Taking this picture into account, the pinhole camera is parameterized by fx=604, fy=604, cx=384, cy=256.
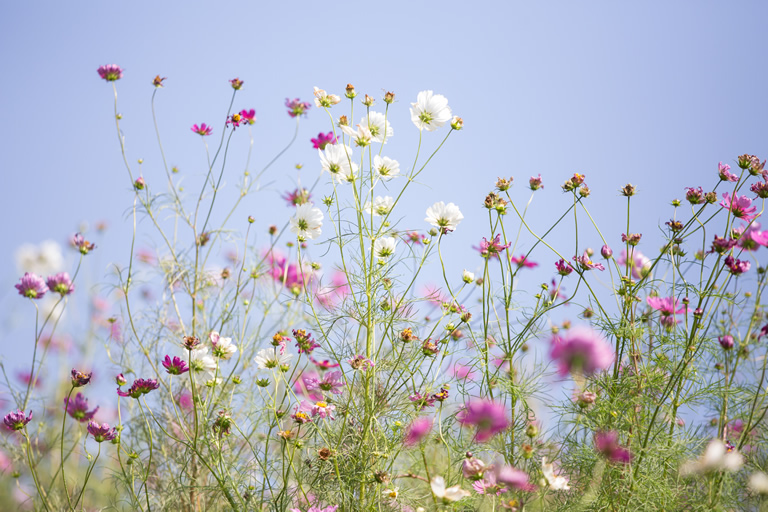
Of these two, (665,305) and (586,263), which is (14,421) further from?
(665,305)

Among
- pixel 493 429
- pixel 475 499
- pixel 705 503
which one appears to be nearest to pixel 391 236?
pixel 493 429

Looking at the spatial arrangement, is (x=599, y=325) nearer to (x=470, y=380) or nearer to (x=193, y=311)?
(x=470, y=380)

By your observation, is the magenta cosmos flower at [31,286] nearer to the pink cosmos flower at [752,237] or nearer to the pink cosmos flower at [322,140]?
the pink cosmos flower at [322,140]

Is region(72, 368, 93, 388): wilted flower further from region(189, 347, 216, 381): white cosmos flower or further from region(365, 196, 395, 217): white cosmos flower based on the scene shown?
region(365, 196, 395, 217): white cosmos flower

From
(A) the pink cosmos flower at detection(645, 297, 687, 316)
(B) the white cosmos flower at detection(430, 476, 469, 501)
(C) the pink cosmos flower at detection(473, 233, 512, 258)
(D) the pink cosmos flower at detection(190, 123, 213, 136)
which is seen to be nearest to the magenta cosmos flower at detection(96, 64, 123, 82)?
(D) the pink cosmos flower at detection(190, 123, 213, 136)

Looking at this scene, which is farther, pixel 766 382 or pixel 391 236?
pixel 391 236

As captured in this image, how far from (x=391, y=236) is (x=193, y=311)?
59 cm

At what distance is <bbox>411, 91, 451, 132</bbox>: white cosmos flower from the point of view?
1.20 m

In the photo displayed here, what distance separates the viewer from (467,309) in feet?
3.97

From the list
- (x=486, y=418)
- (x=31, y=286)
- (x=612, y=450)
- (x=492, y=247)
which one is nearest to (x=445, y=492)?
(x=486, y=418)

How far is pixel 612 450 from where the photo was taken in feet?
3.59

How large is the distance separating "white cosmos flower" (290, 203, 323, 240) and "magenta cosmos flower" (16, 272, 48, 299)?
591 mm

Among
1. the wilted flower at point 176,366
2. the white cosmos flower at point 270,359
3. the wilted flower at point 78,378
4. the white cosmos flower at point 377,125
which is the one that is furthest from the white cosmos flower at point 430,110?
the wilted flower at point 78,378

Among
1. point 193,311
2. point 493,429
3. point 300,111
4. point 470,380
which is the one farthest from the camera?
point 300,111
